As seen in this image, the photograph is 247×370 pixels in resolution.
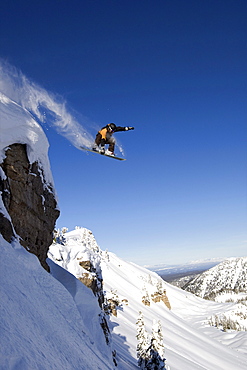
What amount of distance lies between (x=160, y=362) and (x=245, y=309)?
184444mm

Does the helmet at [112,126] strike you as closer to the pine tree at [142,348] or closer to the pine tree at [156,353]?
the pine tree at [156,353]

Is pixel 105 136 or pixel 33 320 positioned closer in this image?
pixel 33 320

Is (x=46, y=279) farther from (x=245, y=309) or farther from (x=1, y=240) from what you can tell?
(x=245, y=309)

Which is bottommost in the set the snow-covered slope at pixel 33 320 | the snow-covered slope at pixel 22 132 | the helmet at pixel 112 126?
the snow-covered slope at pixel 33 320

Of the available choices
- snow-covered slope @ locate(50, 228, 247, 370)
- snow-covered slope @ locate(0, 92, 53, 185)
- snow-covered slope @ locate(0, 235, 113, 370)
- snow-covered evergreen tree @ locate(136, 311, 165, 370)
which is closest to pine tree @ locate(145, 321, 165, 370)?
snow-covered evergreen tree @ locate(136, 311, 165, 370)

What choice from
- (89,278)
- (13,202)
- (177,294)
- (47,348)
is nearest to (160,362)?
(89,278)

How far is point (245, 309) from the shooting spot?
178 meters

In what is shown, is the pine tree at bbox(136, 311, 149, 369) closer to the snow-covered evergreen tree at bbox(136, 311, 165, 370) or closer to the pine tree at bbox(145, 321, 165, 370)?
the snow-covered evergreen tree at bbox(136, 311, 165, 370)

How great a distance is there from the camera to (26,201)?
472 inches

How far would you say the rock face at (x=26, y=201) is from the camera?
1073 centimetres

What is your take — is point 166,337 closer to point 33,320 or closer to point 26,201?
point 26,201

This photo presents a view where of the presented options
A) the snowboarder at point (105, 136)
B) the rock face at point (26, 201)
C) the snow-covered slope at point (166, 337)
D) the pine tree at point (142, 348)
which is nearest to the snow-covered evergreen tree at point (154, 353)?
the pine tree at point (142, 348)

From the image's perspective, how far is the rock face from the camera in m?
10.7

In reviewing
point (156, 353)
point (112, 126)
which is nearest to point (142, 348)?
point (156, 353)
